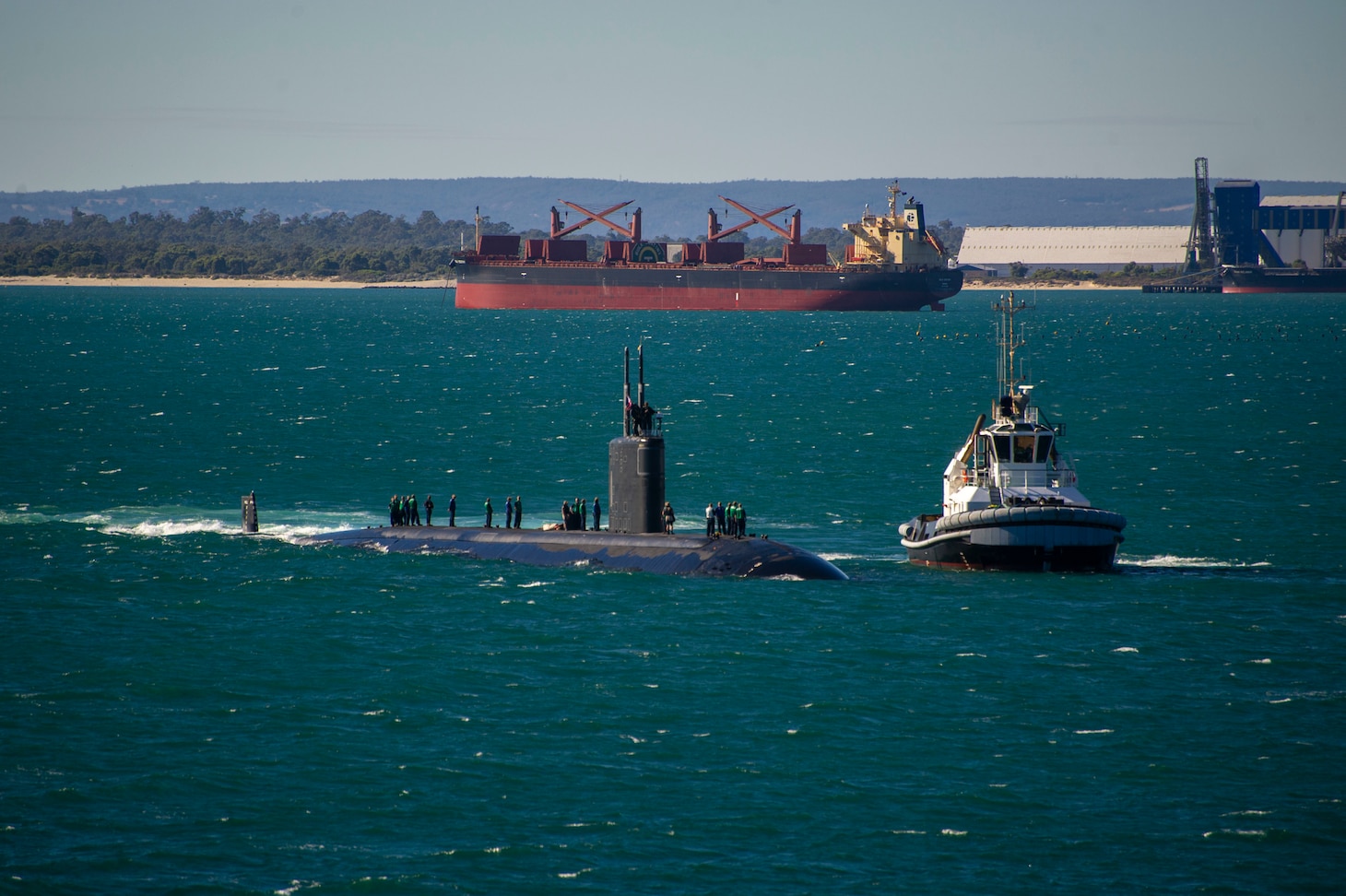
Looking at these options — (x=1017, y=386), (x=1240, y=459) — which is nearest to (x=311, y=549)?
(x=1017, y=386)

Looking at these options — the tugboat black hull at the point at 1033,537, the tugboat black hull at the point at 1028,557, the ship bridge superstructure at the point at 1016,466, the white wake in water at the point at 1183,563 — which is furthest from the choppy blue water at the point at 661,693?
the ship bridge superstructure at the point at 1016,466

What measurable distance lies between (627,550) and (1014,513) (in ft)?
35.9

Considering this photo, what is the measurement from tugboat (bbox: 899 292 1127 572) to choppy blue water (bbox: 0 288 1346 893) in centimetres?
98

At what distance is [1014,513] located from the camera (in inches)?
1687

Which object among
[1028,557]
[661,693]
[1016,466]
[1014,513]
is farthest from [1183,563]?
[661,693]

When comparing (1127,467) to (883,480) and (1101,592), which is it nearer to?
(883,480)

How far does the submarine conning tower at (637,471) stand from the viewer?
4206cm

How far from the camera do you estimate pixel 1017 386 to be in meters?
46.8

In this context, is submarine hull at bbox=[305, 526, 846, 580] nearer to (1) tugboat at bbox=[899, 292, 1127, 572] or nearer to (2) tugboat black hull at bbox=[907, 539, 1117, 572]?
(2) tugboat black hull at bbox=[907, 539, 1117, 572]

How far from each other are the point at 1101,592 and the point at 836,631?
8.68m

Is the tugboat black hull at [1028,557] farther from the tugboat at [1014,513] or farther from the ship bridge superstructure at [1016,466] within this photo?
the ship bridge superstructure at [1016,466]

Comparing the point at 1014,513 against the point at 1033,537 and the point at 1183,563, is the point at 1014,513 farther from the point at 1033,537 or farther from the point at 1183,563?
the point at 1183,563

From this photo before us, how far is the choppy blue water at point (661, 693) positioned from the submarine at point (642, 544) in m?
0.86

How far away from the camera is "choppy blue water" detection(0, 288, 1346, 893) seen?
953 inches
